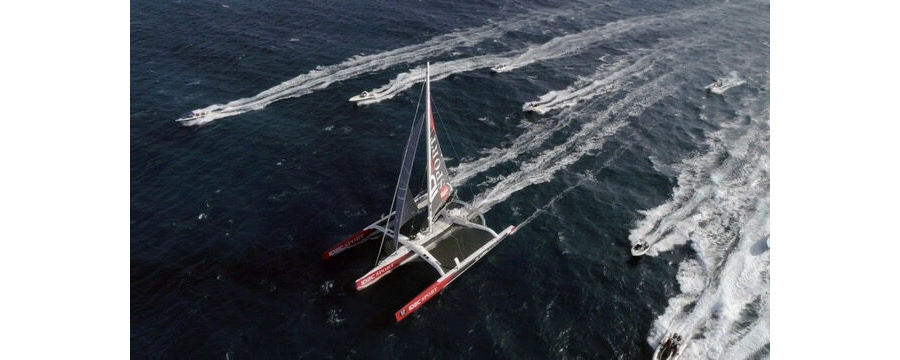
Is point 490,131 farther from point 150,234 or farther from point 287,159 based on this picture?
point 150,234

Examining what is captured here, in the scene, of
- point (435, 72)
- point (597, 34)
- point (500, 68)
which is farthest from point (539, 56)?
point (435, 72)

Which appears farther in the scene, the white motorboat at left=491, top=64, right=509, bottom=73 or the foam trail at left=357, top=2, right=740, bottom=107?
the white motorboat at left=491, top=64, right=509, bottom=73

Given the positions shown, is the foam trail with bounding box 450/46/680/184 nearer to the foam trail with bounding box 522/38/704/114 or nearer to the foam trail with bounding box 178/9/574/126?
the foam trail with bounding box 522/38/704/114

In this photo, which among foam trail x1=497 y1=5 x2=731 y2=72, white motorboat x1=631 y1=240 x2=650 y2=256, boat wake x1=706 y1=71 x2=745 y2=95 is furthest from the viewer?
foam trail x1=497 y1=5 x2=731 y2=72

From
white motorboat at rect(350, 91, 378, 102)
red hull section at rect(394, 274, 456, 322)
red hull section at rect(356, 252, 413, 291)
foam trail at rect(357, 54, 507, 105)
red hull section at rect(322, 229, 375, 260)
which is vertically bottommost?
red hull section at rect(394, 274, 456, 322)

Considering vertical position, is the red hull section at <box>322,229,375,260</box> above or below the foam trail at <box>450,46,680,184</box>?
below

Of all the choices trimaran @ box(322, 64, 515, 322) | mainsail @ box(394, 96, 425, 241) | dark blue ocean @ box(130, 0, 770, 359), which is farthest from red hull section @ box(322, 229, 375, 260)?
mainsail @ box(394, 96, 425, 241)

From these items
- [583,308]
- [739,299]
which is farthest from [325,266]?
[739,299]
